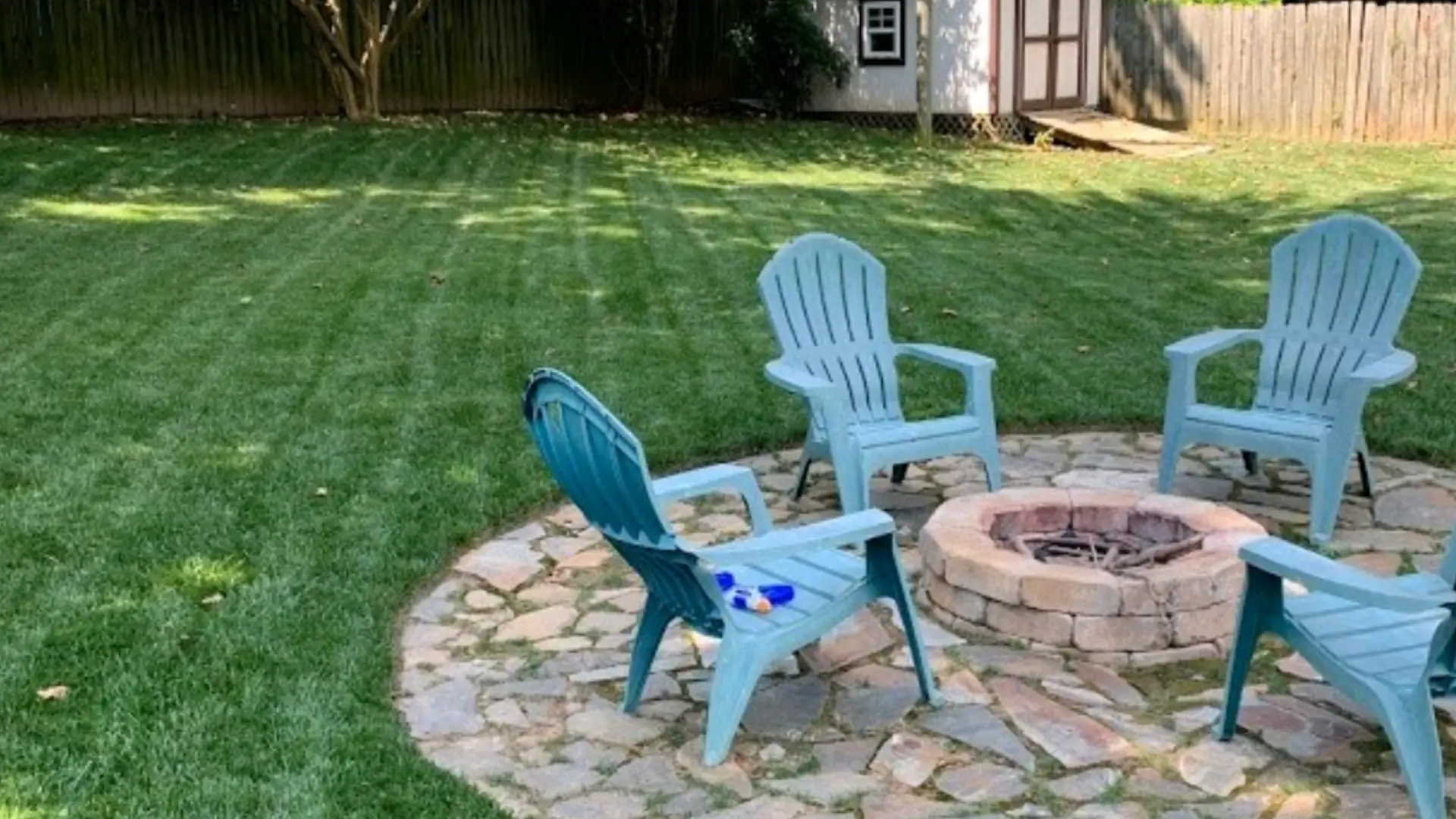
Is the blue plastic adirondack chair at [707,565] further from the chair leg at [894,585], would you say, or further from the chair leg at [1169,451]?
the chair leg at [1169,451]

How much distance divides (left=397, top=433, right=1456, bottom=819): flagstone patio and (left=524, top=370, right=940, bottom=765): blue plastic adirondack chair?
0.48 feet

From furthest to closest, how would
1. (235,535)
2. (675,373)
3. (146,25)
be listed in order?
1. (146,25)
2. (675,373)
3. (235,535)

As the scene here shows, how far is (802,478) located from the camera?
548 cm

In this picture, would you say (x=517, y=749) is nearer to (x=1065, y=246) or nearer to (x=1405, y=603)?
(x=1405, y=603)

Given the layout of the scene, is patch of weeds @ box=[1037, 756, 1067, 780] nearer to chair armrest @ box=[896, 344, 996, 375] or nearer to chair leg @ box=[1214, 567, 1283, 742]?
chair leg @ box=[1214, 567, 1283, 742]

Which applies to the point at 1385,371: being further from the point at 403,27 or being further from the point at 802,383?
the point at 403,27

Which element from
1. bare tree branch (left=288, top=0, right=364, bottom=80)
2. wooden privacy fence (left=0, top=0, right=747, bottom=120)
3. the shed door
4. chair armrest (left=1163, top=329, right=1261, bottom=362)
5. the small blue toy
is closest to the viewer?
the small blue toy

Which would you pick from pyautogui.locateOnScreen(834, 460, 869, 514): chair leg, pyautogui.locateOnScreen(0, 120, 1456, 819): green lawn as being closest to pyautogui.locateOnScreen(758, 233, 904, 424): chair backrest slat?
pyautogui.locateOnScreen(834, 460, 869, 514): chair leg

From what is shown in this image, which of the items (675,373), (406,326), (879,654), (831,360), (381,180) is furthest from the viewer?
(381,180)

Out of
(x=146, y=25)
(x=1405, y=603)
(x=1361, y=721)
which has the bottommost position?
(x=1361, y=721)

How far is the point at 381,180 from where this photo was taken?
13617 mm

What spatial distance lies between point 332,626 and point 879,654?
4.81ft

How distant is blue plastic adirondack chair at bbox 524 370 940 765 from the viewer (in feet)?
10.7

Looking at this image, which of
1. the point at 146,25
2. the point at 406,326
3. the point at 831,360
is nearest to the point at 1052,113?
the point at 146,25
